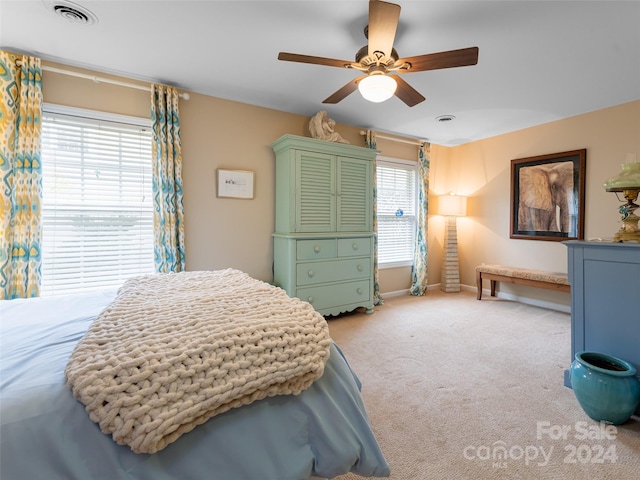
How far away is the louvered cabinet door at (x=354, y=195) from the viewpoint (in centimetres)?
353

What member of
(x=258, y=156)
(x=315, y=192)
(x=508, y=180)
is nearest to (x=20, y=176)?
(x=258, y=156)

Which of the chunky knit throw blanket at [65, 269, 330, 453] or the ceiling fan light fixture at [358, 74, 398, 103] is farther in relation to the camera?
the ceiling fan light fixture at [358, 74, 398, 103]

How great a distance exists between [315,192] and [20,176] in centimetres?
255

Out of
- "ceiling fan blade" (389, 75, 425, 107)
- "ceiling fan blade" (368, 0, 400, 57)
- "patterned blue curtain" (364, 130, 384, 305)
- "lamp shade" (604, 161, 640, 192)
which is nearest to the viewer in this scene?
"ceiling fan blade" (368, 0, 400, 57)

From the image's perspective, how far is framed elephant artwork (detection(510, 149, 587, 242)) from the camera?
11.9 ft

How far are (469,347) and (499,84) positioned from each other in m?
2.55

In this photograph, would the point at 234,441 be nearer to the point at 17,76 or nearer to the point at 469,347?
the point at 469,347

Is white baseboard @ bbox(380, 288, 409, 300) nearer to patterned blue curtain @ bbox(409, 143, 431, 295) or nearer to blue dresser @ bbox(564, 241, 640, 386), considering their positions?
patterned blue curtain @ bbox(409, 143, 431, 295)

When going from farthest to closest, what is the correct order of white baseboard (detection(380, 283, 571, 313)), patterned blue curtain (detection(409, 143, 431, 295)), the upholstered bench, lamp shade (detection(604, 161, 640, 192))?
1. patterned blue curtain (detection(409, 143, 431, 295))
2. white baseboard (detection(380, 283, 571, 313))
3. the upholstered bench
4. lamp shade (detection(604, 161, 640, 192))

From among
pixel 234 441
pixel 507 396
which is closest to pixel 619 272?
pixel 507 396

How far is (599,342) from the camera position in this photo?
187cm

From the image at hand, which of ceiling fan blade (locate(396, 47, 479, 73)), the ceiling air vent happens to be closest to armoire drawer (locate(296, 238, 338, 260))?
ceiling fan blade (locate(396, 47, 479, 73))

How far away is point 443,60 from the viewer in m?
1.82

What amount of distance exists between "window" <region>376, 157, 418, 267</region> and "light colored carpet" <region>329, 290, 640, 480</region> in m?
1.45
